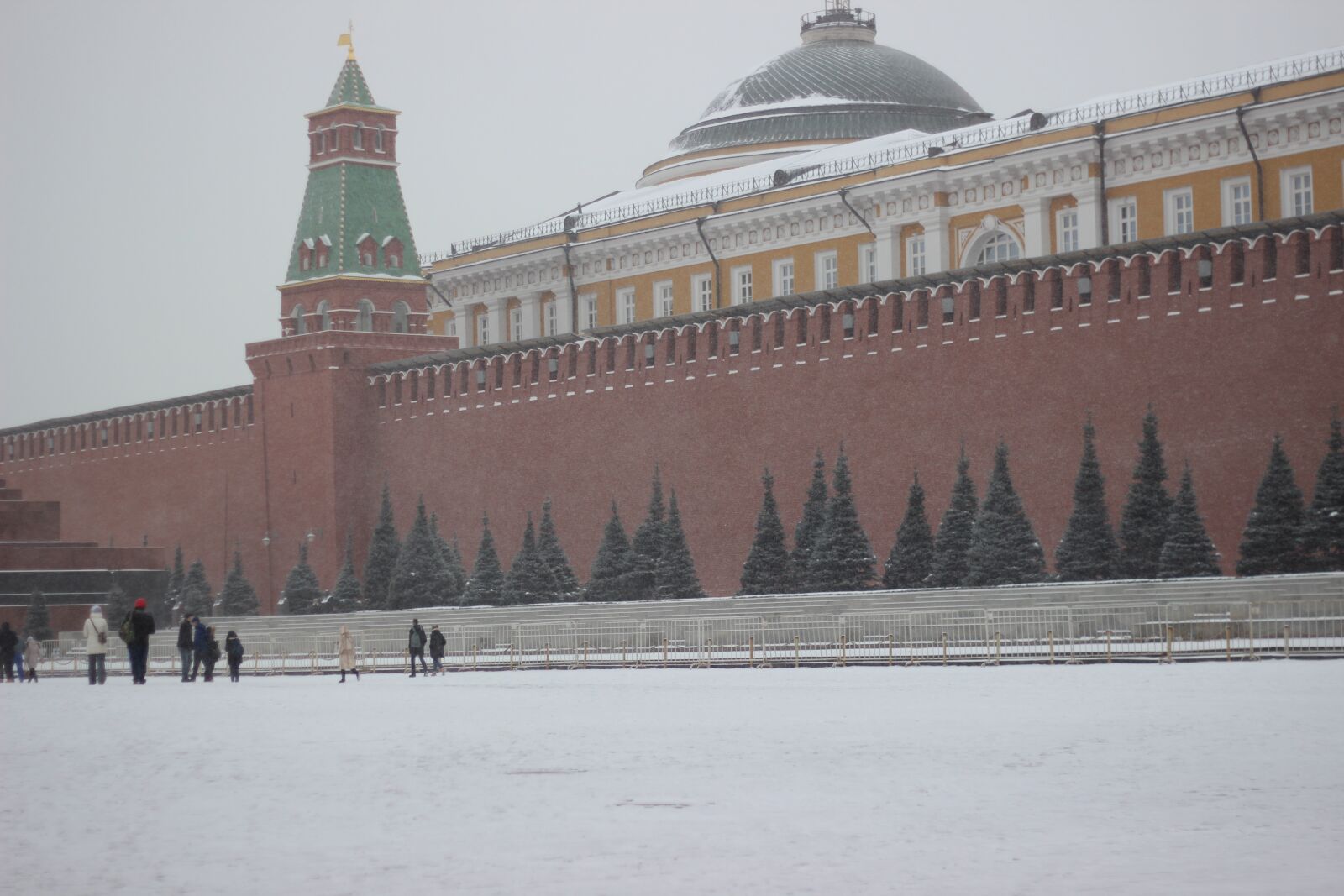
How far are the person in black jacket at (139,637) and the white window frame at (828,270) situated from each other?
609 inches

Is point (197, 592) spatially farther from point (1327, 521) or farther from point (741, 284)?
point (1327, 521)

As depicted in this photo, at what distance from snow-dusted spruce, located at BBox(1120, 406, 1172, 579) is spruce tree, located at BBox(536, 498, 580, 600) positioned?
871cm

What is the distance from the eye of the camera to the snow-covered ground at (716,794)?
24.4ft

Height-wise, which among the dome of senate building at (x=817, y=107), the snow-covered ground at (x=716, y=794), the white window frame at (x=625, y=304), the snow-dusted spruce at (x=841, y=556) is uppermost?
the dome of senate building at (x=817, y=107)

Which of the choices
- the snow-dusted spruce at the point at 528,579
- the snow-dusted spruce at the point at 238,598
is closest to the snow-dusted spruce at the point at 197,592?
the snow-dusted spruce at the point at 238,598

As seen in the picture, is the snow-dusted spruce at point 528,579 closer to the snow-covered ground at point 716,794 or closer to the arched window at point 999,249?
the arched window at point 999,249

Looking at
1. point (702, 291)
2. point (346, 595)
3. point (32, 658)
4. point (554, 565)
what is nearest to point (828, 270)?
point (702, 291)

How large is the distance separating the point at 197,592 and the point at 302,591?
3.34m

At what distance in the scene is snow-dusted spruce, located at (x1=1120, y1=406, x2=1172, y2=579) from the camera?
869 inches

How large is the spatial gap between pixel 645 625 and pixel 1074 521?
454 cm

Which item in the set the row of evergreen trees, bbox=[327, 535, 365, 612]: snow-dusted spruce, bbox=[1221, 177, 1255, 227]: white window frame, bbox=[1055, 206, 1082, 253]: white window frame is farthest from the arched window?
bbox=[327, 535, 365, 612]: snow-dusted spruce

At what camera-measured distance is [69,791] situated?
1004 cm

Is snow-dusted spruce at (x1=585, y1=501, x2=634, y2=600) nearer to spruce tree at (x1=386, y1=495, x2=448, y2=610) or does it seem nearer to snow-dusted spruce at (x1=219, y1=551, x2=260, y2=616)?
spruce tree at (x1=386, y1=495, x2=448, y2=610)

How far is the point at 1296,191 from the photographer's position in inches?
1099
